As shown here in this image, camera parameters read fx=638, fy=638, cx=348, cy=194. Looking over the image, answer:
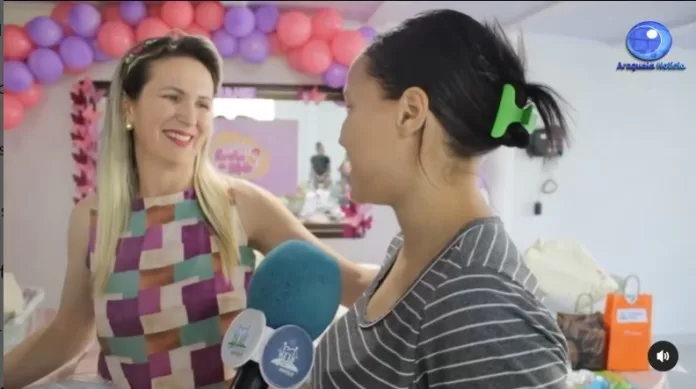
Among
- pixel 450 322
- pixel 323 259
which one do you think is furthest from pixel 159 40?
pixel 450 322

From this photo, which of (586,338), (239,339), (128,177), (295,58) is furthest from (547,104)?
(295,58)

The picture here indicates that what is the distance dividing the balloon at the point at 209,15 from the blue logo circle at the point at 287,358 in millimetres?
1525

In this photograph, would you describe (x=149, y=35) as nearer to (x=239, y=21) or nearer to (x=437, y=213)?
(x=239, y=21)

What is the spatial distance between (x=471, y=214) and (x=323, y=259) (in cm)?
12

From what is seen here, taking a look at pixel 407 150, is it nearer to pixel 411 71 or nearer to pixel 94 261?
pixel 411 71

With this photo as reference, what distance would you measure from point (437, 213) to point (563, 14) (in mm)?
789

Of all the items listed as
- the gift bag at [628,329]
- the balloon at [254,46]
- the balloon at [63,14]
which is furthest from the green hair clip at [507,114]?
the balloon at [63,14]

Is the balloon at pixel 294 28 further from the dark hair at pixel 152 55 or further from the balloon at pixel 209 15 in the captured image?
the dark hair at pixel 152 55

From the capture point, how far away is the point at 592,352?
2.39 ft

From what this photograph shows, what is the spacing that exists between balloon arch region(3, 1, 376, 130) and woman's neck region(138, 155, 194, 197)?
1.00m

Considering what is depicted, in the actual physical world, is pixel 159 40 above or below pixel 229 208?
above

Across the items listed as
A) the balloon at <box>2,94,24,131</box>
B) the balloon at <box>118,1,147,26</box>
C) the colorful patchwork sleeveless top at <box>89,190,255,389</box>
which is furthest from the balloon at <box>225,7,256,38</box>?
the colorful patchwork sleeveless top at <box>89,190,255,389</box>

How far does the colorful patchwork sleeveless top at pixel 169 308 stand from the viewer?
70 cm

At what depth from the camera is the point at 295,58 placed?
1944 millimetres
